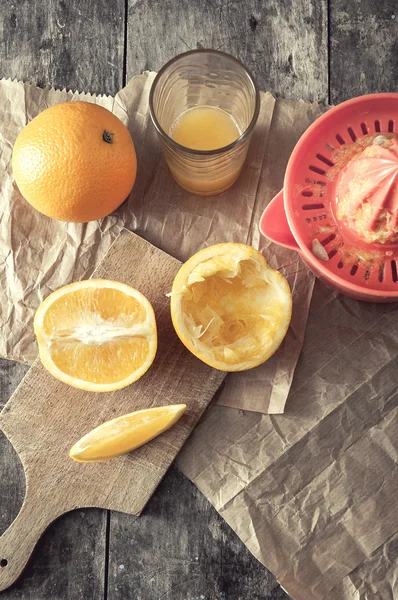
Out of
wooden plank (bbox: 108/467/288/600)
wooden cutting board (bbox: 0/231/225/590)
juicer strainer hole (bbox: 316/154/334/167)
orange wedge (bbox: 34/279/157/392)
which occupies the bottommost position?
wooden plank (bbox: 108/467/288/600)

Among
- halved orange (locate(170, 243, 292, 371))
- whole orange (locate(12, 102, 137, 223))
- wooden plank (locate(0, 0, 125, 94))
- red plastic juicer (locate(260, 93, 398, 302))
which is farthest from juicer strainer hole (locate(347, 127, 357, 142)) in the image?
wooden plank (locate(0, 0, 125, 94))

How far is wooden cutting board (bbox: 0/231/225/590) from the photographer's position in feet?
3.60

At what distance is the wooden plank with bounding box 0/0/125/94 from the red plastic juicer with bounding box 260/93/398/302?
0.44 meters

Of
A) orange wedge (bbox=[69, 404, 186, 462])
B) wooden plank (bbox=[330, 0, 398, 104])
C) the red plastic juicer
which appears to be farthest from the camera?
wooden plank (bbox=[330, 0, 398, 104])

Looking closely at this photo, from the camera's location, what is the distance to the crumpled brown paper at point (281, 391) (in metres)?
1.08

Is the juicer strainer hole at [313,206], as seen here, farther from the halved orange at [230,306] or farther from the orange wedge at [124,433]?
the orange wedge at [124,433]

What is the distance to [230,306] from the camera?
1104mm

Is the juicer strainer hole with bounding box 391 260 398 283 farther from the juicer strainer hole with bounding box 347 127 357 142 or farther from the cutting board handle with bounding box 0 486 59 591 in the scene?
the cutting board handle with bounding box 0 486 59 591

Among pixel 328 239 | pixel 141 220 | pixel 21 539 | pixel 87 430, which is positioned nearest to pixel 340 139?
pixel 328 239

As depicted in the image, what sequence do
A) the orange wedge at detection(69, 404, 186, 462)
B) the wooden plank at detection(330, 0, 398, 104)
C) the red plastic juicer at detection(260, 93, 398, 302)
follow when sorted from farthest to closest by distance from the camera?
the wooden plank at detection(330, 0, 398, 104), the orange wedge at detection(69, 404, 186, 462), the red plastic juicer at detection(260, 93, 398, 302)

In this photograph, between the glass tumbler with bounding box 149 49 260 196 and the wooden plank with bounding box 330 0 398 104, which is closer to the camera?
the glass tumbler with bounding box 149 49 260 196

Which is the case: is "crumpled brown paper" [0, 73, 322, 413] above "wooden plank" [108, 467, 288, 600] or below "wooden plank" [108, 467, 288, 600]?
above

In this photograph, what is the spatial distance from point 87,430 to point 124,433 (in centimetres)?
9

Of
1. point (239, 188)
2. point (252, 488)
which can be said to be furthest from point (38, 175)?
point (252, 488)
